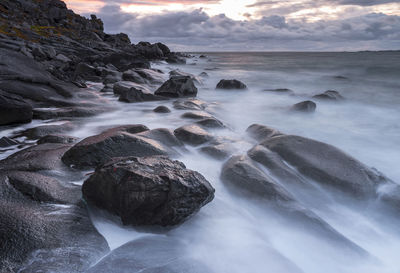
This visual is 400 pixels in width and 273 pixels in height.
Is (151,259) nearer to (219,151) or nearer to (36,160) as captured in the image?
(36,160)

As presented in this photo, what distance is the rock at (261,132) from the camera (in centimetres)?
551

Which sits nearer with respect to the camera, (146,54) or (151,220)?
(151,220)

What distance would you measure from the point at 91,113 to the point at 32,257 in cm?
548

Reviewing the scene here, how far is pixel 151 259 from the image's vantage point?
2.45 meters

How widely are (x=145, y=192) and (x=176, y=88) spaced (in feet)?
26.3

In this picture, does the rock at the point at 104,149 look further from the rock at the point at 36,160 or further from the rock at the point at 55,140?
the rock at the point at 55,140

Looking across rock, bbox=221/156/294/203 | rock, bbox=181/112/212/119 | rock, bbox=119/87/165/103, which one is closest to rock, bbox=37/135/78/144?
rock, bbox=221/156/294/203

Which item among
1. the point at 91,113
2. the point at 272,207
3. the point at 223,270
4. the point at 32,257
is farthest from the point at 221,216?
the point at 91,113

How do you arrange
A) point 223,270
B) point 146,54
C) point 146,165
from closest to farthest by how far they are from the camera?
point 223,270, point 146,165, point 146,54

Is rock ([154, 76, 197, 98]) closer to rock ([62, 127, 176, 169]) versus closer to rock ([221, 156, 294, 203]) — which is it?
rock ([62, 127, 176, 169])

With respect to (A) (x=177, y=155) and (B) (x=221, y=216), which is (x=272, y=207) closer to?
(B) (x=221, y=216)

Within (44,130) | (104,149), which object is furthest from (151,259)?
(44,130)

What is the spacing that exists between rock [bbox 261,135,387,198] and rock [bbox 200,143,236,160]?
0.63 m

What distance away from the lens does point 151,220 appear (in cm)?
273
